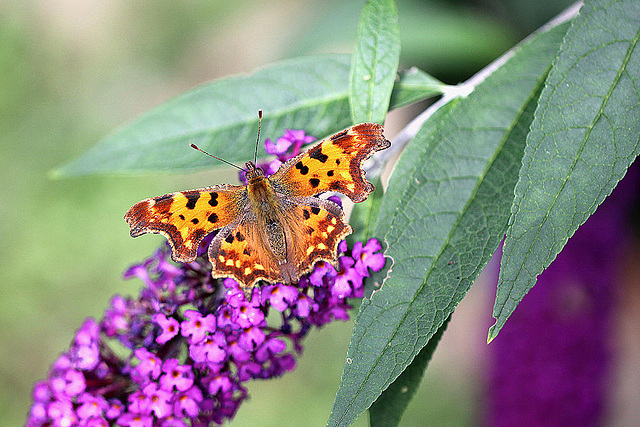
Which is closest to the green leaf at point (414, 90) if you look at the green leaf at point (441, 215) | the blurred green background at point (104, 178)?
Result: the green leaf at point (441, 215)

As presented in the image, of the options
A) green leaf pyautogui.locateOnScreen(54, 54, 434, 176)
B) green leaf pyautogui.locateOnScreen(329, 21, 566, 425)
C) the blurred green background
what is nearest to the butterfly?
green leaf pyautogui.locateOnScreen(329, 21, 566, 425)

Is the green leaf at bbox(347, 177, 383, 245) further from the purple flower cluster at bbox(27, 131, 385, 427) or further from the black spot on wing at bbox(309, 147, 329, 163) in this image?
the black spot on wing at bbox(309, 147, 329, 163)

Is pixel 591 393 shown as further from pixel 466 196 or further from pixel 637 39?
pixel 637 39

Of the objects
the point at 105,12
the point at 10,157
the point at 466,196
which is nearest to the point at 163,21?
the point at 105,12

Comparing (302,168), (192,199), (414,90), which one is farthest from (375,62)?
(192,199)

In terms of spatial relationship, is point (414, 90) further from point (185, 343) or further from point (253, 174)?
point (185, 343)
